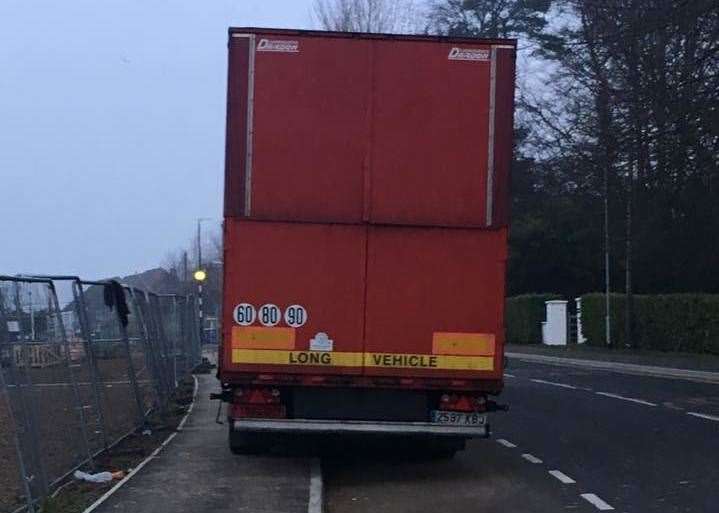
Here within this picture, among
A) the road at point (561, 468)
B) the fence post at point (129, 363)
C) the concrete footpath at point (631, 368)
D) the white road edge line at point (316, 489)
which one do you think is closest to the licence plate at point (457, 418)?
the road at point (561, 468)

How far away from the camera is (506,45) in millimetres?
12352

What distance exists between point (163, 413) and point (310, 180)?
8.85m

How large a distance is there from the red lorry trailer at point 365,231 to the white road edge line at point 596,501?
1.27 m

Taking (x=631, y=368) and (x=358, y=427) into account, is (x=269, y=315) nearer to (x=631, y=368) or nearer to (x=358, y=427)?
(x=358, y=427)

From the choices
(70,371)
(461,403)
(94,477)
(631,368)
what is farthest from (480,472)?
(631,368)

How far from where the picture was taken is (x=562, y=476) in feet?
42.0

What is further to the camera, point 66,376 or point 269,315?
point 66,376

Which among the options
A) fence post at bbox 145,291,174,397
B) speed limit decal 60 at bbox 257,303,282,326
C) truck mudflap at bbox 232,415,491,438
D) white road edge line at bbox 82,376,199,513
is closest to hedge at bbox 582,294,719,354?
fence post at bbox 145,291,174,397

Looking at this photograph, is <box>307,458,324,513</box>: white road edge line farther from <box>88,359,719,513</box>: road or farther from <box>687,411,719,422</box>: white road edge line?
<box>687,411,719,422</box>: white road edge line

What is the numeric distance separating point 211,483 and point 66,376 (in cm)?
188

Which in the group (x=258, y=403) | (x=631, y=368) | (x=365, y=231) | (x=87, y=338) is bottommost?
(x=631, y=368)

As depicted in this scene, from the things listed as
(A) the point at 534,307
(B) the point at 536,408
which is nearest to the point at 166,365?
(B) the point at 536,408

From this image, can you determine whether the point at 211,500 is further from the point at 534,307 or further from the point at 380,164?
the point at 534,307

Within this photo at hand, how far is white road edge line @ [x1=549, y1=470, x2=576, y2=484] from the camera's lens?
1245cm
